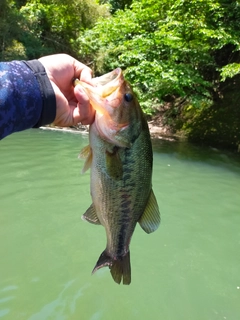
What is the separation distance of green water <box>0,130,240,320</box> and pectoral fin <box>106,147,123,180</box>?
2.36 metres

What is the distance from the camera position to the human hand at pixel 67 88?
73.9 inches

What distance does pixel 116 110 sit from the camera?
6.32 ft

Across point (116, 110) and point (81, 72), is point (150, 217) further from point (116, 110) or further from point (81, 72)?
point (81, 72)

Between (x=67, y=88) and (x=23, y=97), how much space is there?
38cm

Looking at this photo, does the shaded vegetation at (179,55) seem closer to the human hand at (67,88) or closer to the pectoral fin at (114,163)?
the human hand at (67,88)

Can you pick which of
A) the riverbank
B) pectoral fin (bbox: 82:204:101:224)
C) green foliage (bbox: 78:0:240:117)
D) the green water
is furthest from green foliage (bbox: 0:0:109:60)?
pectoral fin (bbox: 82:204:101:224)

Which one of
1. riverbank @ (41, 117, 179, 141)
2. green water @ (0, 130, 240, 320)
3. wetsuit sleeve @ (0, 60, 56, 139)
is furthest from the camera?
riverbank @ (41, 117, 179, 141)

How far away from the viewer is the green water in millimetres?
3955

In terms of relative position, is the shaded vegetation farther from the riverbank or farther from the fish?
the fish

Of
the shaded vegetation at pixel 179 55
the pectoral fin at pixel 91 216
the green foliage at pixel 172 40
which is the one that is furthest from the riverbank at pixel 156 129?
the pectoral fin at pixel 91 216

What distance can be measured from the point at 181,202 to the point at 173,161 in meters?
3.71

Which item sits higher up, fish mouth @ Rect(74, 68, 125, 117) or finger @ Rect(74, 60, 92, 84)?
finger @ Rect(74, 60, 92, 84)

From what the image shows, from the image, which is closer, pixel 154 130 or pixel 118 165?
pixel 118 165

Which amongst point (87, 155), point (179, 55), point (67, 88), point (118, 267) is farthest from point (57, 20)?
point (118, 267)
